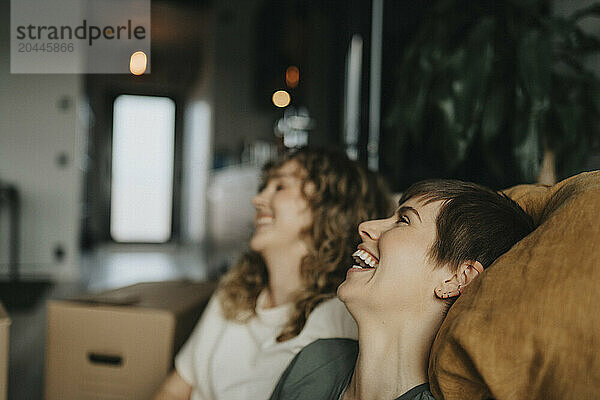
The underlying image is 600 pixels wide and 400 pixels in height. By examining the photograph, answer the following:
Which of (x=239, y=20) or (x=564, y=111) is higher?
(x=239, y=20)

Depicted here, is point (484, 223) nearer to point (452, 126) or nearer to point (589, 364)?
point (589, 364)

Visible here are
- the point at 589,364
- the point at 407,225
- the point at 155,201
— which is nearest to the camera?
the point at 589,364

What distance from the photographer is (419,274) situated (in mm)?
809

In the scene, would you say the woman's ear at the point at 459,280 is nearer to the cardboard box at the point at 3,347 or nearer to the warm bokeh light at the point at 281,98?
the cardboard box at the point at 3,347

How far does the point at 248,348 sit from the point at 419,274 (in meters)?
0.64

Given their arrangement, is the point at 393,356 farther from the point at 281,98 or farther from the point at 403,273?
the point at 281,98

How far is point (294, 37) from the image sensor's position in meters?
5.19

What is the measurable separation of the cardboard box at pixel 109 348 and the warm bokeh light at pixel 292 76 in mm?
4014

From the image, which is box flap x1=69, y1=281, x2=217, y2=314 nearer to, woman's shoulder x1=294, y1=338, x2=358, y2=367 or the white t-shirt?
the white t-shirt

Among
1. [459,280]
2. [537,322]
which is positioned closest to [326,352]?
[459,280]

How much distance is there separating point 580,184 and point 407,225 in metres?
0.24

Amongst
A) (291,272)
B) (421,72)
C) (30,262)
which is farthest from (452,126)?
(30,262)

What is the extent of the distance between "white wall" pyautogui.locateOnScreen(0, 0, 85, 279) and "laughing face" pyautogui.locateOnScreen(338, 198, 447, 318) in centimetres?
460

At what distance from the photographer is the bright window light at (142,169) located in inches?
337
